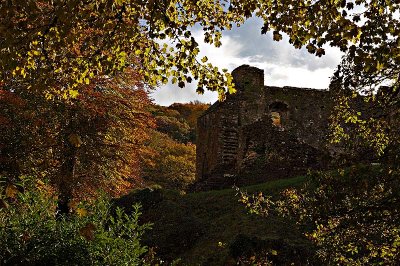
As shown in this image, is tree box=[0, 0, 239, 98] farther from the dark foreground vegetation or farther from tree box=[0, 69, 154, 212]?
tree box=[0, 69, 154, 212]

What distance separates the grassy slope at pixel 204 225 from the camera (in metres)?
11.8

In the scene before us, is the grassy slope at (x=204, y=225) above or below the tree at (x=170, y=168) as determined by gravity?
below

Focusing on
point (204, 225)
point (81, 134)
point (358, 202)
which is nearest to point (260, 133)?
point (204, 225)

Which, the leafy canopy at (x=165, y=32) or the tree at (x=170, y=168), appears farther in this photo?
the tree at (x=170, y=168)

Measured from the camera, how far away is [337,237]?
5703mm

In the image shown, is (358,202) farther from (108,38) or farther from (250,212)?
(108,38)

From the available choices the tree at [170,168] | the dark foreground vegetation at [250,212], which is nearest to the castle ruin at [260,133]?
the dark foreground vegetation at [250,212]

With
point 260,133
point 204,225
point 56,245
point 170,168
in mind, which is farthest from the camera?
point 170,168

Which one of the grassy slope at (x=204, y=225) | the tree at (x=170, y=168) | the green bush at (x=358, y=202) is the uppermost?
the tree at (x=170, y=168)

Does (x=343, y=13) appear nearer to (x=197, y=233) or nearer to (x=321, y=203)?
(x=321, y=203)

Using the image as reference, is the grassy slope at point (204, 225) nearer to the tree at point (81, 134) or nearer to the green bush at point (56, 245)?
the tree at point (81, 134)

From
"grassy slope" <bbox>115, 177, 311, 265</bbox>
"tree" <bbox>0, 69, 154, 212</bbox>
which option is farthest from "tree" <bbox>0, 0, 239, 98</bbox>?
"tree" <bbox>0, 69, 154, 212</bbox>

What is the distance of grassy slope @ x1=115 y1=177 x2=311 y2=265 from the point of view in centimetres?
1183

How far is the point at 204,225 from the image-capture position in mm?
14102
